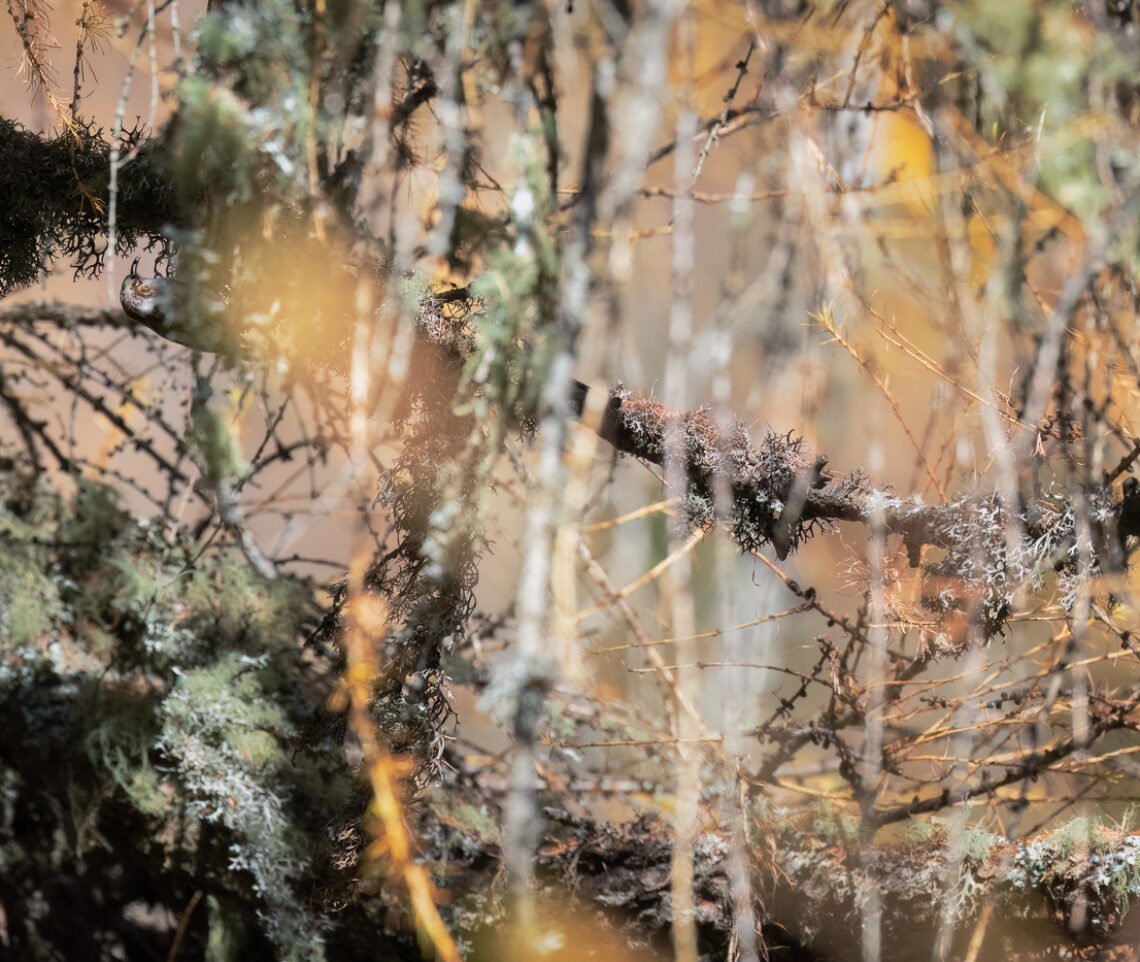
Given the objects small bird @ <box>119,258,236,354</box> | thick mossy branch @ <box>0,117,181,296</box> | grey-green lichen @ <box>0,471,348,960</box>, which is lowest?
grey-green lichen @ <box>0,471,348,960</box>

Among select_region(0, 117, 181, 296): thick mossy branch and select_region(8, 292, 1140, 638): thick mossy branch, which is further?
select_region(0, 117, 181, 296): thick mossy branch

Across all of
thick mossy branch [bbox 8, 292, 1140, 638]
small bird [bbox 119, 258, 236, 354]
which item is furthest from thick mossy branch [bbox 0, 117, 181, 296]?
thick mossy branch [bbox 8, 292, 1140, 638]

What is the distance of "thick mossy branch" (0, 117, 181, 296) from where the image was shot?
3.59 ft

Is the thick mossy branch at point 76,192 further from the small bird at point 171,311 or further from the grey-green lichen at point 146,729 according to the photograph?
the grey-green lichen at point 146,729

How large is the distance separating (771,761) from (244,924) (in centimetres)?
94

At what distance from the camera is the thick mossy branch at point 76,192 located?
1.10 meters

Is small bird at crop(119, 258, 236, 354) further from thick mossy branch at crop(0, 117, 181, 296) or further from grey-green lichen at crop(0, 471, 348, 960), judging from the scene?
grey-green lichen at crop(0, 471, 348, 960)

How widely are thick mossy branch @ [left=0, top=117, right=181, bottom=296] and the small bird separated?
0.29 ft

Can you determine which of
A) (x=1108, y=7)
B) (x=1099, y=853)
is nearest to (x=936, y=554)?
(x=1099, y=853)

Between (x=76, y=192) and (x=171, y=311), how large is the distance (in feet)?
0.87

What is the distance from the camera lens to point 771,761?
1401 mm

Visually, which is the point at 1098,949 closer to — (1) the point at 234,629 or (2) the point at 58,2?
(1) the point at 234,629

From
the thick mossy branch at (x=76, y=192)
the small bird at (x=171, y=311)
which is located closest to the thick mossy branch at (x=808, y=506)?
the small bird at (x=171, y=311)

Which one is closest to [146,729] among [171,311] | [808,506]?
[171,311]
